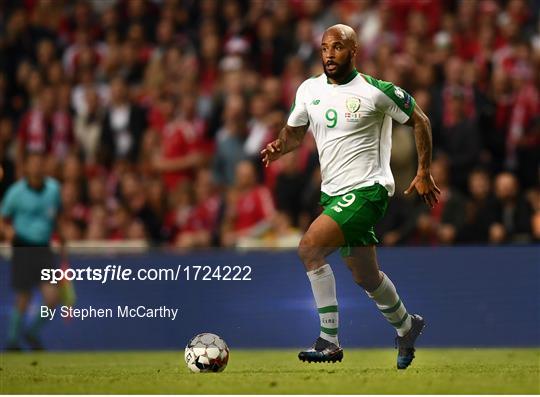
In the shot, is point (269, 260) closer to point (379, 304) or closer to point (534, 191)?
point (379, 304)

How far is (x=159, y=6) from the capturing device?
2073cm

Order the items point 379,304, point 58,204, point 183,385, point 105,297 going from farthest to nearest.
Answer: point 58,204 → point 105,297 → point 379,304 → point 183,385

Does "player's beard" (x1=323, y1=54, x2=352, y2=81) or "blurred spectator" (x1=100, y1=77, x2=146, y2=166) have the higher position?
"player's beard" (x1=323, y1=54, x2=352, y2=81)

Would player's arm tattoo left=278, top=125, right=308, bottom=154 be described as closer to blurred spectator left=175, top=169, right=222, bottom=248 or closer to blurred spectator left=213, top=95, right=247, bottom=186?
blurred spectator left=175, top=169, right=222, bottom=248

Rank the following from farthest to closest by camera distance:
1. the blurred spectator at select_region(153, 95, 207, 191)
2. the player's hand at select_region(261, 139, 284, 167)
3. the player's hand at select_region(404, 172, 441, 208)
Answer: the blurred spectator at select_region(153, 95, 207, 191)
the player's hand at select_region(261, 139, 284, 167)
the player's hand at select_region(404, 172, 441, 208)

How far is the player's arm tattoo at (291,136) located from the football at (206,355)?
165cm

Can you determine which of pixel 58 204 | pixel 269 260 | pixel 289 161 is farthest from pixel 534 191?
pixel 58 204

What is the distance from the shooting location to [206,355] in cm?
1104

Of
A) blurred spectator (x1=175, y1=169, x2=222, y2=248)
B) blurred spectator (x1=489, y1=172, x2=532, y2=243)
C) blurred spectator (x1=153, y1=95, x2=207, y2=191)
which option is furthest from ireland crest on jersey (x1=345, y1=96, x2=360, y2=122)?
blurred spectator (x1=153, y1=95, x2=207, y2=191)

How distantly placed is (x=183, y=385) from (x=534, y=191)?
7.08 m

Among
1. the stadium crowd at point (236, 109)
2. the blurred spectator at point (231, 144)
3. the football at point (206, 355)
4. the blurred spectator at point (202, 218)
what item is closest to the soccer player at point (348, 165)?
the football at point (206, 355)

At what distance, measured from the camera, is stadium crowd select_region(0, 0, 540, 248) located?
16234mm

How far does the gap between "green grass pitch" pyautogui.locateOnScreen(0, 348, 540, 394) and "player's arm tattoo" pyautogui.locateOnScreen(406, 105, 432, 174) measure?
163cm

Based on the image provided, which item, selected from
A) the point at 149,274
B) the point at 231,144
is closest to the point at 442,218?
the point at 231,144
